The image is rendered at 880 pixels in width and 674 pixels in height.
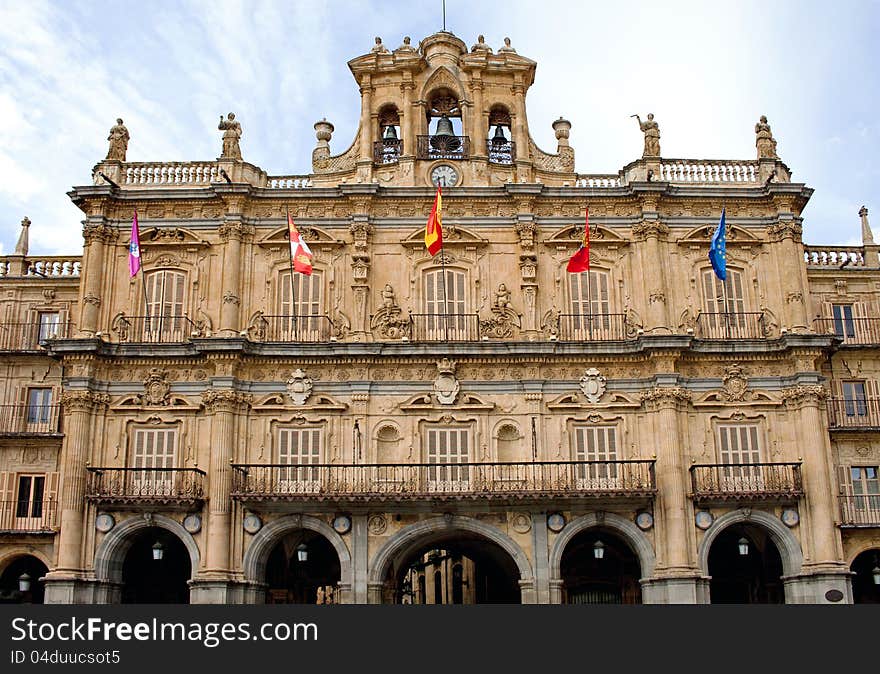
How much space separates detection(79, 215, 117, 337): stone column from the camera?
35969mm

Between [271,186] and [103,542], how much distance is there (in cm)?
1386

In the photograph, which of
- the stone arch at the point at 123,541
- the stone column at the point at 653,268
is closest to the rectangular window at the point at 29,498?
the stone arch at the point at 123,541

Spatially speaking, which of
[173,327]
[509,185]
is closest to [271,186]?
[173,327]

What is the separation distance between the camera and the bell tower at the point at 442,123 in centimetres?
3797

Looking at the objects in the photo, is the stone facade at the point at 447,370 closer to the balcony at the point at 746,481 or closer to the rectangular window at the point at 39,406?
the balcony at the point at 746,481

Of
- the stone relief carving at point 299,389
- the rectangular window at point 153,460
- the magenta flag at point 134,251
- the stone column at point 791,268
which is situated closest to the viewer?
the rectangular window at point 153,460

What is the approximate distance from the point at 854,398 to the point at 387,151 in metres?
19.6

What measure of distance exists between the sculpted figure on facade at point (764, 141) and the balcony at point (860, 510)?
12768 millimetres

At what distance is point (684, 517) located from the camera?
110 feet

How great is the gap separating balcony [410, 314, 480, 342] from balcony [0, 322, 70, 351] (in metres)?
13.5

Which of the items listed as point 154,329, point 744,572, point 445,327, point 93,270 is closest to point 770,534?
point 744,572

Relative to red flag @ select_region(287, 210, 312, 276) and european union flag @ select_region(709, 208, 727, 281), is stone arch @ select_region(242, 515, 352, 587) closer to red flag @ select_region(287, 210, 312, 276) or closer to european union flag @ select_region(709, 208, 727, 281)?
red flag @ select_region(287, 210, 312, 276)

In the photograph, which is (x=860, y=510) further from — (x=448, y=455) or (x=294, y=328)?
(x=294, y=328)

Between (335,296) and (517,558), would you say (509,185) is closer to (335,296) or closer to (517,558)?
(335,296)
